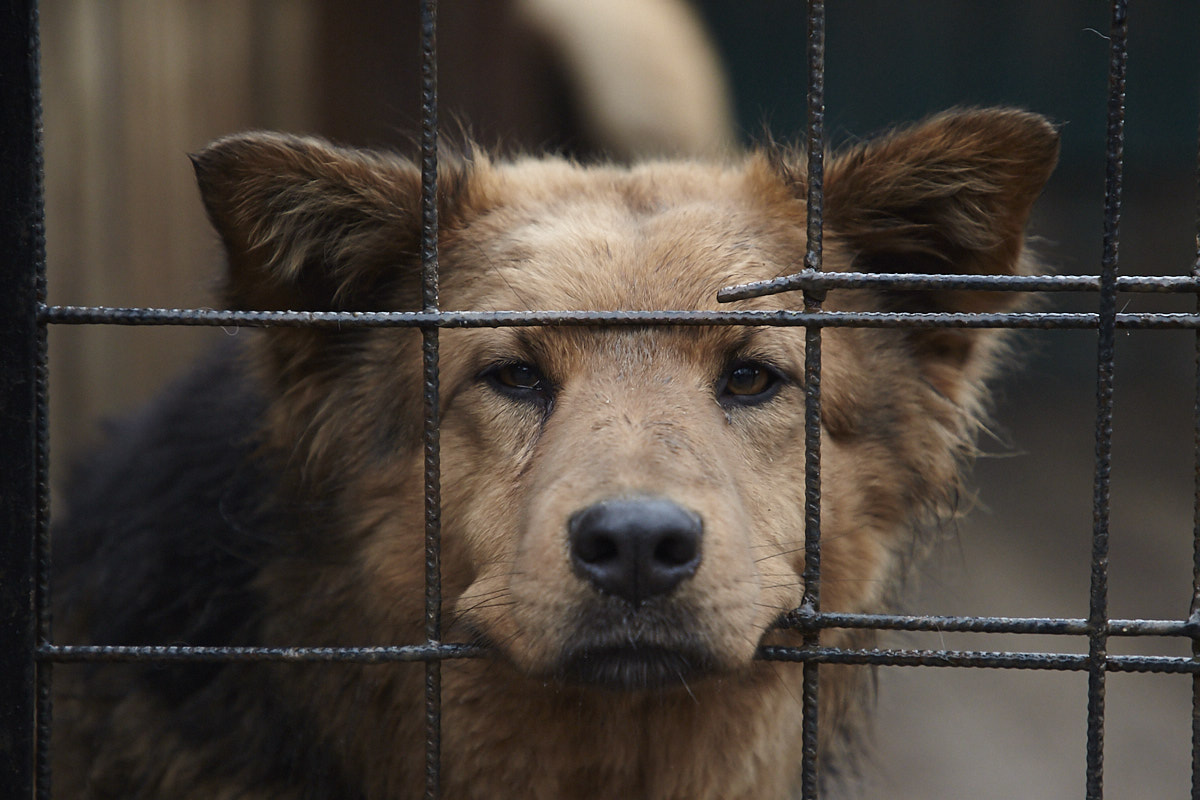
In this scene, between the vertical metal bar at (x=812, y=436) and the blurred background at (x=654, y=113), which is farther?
the blurred background at (x=654, y=113)

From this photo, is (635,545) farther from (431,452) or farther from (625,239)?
(625,239)

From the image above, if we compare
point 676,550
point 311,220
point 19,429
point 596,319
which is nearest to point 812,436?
point 676,550

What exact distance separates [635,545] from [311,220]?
1.13m

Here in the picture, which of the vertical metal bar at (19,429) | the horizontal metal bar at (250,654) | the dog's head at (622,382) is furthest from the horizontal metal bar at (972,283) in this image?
the vertical metal bar at (19,429)

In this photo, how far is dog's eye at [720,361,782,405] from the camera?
2352 mm

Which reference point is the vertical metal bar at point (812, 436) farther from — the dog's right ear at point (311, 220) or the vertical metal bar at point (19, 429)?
the vertical metal bar at point (19, 429)

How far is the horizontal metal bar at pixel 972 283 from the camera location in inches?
70.9

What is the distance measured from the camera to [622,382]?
7.11ft

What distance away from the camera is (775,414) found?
2.36m

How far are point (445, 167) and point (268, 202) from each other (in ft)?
1.95

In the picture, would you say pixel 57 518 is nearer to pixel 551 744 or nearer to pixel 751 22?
pixel 551 744

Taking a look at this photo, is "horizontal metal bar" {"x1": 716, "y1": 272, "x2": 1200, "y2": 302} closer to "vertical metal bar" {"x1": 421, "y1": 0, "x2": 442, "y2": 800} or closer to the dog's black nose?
the dog's black nose

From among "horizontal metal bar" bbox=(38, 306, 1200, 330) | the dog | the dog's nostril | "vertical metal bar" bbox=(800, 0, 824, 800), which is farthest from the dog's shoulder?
"vertical metal bar" bbox=(800, 0, 824, 800)

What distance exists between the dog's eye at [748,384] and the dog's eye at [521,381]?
403 mm
